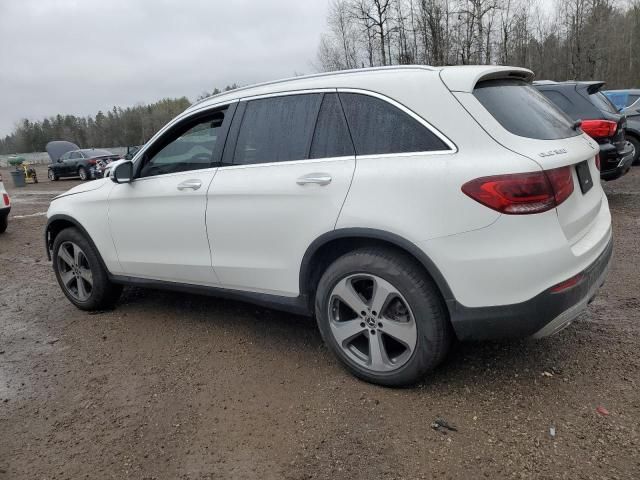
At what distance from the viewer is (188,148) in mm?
3869

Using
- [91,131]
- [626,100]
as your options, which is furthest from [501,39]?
[91,131]

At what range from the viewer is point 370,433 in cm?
262

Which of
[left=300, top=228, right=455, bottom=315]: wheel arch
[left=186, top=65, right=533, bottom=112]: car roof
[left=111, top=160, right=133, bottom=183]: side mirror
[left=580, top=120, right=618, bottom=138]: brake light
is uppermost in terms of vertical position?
[left=186, top=65, right=533, bottom=112]: car roof

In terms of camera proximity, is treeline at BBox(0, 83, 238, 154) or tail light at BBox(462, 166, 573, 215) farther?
treeline at BBox(0, 83, 238, 154)

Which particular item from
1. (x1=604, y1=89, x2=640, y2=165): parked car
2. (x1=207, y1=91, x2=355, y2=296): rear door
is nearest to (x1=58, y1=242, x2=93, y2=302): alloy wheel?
(x1=207, y1=91, x2=355, y2=296): rear door

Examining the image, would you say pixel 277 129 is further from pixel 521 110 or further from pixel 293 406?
pixel 293 406

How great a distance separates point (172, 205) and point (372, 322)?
5.92 feet

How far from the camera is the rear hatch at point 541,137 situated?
255cm

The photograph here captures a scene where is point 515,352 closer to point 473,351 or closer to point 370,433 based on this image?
point 473,351

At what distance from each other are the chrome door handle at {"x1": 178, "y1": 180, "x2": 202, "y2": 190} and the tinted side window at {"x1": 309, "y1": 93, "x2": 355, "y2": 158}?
3.11ft

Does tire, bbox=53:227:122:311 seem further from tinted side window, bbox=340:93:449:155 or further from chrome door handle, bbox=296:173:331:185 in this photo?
tinted side window, bbox=340:93:449:155

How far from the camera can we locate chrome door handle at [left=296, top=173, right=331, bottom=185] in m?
2.94

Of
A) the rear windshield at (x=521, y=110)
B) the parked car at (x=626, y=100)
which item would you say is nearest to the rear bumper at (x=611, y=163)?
the rear windshield at (x=521, y=110)

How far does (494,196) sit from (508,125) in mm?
449
